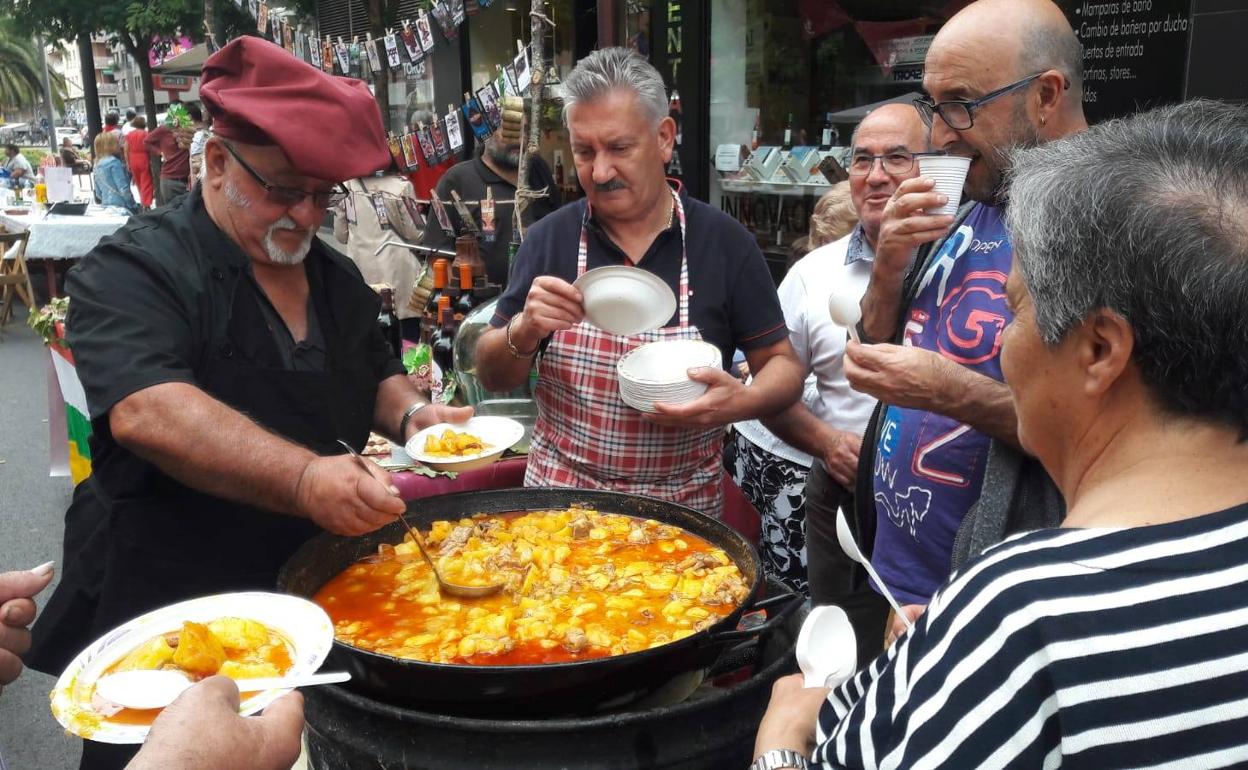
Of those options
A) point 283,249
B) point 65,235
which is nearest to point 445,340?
point 283,249

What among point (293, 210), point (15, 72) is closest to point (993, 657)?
point (293, 210)

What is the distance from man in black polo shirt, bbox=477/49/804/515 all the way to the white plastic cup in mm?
862

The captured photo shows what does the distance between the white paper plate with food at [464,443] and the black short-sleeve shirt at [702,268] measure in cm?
39

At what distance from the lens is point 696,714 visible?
5.52 ft

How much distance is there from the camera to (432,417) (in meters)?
2.61

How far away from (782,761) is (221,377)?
1.54 meters

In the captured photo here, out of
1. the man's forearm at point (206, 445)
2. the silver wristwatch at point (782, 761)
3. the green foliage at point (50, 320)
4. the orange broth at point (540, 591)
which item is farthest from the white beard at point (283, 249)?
the green foliage at point (50, 320)

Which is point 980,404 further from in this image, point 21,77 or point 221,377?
point 21,77

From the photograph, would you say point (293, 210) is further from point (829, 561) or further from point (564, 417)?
point (829, 561)

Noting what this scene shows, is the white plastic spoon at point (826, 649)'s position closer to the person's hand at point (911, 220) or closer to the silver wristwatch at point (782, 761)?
the silver wristwatch at point (782, 761)

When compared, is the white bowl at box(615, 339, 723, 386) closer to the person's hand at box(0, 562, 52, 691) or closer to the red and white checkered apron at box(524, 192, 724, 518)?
the red and white checkered apron at box(524, 192, 724, 518)

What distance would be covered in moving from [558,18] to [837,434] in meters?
7.59

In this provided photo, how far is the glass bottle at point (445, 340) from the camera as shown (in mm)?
4117

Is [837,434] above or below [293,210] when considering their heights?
below
